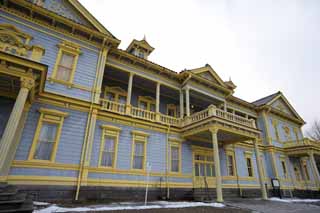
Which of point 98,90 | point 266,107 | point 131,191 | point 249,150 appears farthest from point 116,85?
point 266,107

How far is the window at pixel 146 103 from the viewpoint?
14.9 meters

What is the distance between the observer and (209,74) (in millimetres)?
16641

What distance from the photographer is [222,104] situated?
16984 mm

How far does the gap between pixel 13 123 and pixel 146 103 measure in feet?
31.6

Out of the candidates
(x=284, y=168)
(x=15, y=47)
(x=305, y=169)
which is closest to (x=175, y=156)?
(x=15, y=47)

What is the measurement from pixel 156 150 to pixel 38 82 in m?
7.88

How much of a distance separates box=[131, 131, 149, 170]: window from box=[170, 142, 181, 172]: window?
2.19 meters

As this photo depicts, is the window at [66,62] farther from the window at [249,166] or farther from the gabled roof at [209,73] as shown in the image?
the window at [249,166]

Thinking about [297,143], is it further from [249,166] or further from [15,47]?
[15,47]

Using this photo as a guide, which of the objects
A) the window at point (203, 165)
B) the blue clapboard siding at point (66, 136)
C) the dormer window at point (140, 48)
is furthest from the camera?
the dormer window at point (140, 48)

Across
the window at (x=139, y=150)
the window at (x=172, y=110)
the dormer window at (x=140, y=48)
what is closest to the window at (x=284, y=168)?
the window at (x=172, y=110)

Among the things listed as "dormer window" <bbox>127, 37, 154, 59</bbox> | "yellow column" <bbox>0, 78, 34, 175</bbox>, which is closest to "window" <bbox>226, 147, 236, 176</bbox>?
"dormer window" <bbox>127, 37, 154, 59</bbox>

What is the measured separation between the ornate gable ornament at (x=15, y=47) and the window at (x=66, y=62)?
2.08m

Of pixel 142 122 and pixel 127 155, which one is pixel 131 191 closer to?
pixel 127 155
